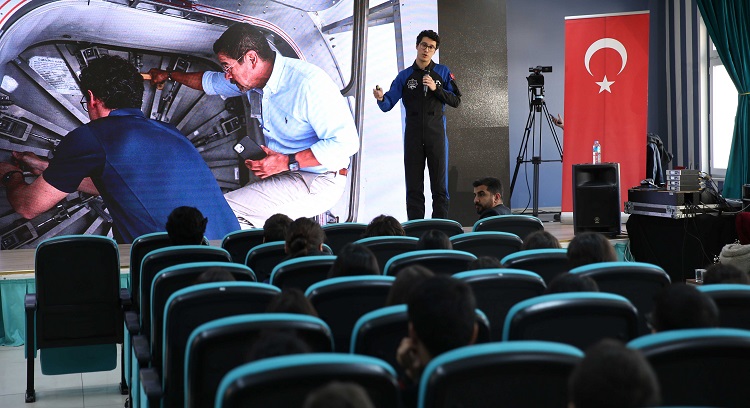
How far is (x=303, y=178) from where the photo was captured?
807cm

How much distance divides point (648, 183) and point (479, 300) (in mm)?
4912

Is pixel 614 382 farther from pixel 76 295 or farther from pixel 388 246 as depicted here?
pixel 76 295

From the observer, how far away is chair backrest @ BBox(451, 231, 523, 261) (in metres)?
4.25

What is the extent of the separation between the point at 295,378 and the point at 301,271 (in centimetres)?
161

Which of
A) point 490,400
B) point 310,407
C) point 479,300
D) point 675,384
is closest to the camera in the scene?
point 310,407

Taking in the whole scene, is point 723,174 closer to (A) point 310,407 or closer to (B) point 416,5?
(B) point 416,5

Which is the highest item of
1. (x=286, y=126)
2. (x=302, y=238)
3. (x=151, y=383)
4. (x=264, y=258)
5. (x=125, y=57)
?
(x=125, y=57)

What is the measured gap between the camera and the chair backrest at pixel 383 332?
2.15m

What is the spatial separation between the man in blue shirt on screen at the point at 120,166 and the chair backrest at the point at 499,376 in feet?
20.6

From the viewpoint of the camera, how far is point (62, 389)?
185 inches

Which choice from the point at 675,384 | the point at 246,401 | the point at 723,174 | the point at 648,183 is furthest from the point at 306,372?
the point at 723,174

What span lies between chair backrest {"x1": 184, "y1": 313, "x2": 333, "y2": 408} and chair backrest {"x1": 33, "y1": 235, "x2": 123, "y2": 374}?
240cm

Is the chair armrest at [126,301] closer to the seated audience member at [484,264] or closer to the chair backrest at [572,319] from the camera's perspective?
the seated audience member at [484,264]

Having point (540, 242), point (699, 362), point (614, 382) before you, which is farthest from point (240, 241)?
point (614, 382)
